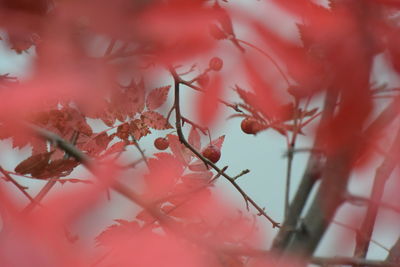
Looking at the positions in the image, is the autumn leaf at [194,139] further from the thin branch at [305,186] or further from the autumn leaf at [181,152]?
the thin branch at [305,186]

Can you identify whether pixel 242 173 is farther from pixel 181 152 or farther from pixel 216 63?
pixel 216 63

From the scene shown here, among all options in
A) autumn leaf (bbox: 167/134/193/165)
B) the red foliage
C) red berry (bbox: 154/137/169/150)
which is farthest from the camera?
red berry (bbox: 154/137/169/150)

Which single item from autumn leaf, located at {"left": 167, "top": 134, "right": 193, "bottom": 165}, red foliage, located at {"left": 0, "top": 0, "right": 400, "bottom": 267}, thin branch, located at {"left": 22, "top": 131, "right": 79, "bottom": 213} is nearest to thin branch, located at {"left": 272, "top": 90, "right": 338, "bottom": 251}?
red foliage, located at {"left": 0, "top": 0, "right": 400, "bottom": 267}

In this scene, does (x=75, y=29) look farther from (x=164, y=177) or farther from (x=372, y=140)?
(x=164, y=177)

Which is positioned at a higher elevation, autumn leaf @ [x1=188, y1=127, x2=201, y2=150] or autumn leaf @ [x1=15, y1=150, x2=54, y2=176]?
autumn leaf @ [x1=188, y1=127, x2=201, y2=150]

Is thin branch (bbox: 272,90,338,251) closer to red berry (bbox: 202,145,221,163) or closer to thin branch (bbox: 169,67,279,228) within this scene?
thin branch (bbox: 169,67,279,228)

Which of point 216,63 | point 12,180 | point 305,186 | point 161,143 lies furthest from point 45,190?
point 305,186

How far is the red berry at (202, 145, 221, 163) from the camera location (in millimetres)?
906

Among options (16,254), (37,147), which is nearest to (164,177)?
(37,147)

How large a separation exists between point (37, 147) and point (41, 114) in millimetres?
45

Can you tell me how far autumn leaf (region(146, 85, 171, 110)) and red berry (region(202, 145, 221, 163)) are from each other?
0.36 ft

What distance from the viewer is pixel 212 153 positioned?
91cm

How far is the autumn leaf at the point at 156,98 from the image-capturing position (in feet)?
Answer: 2.75

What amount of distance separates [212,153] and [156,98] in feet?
0.41
